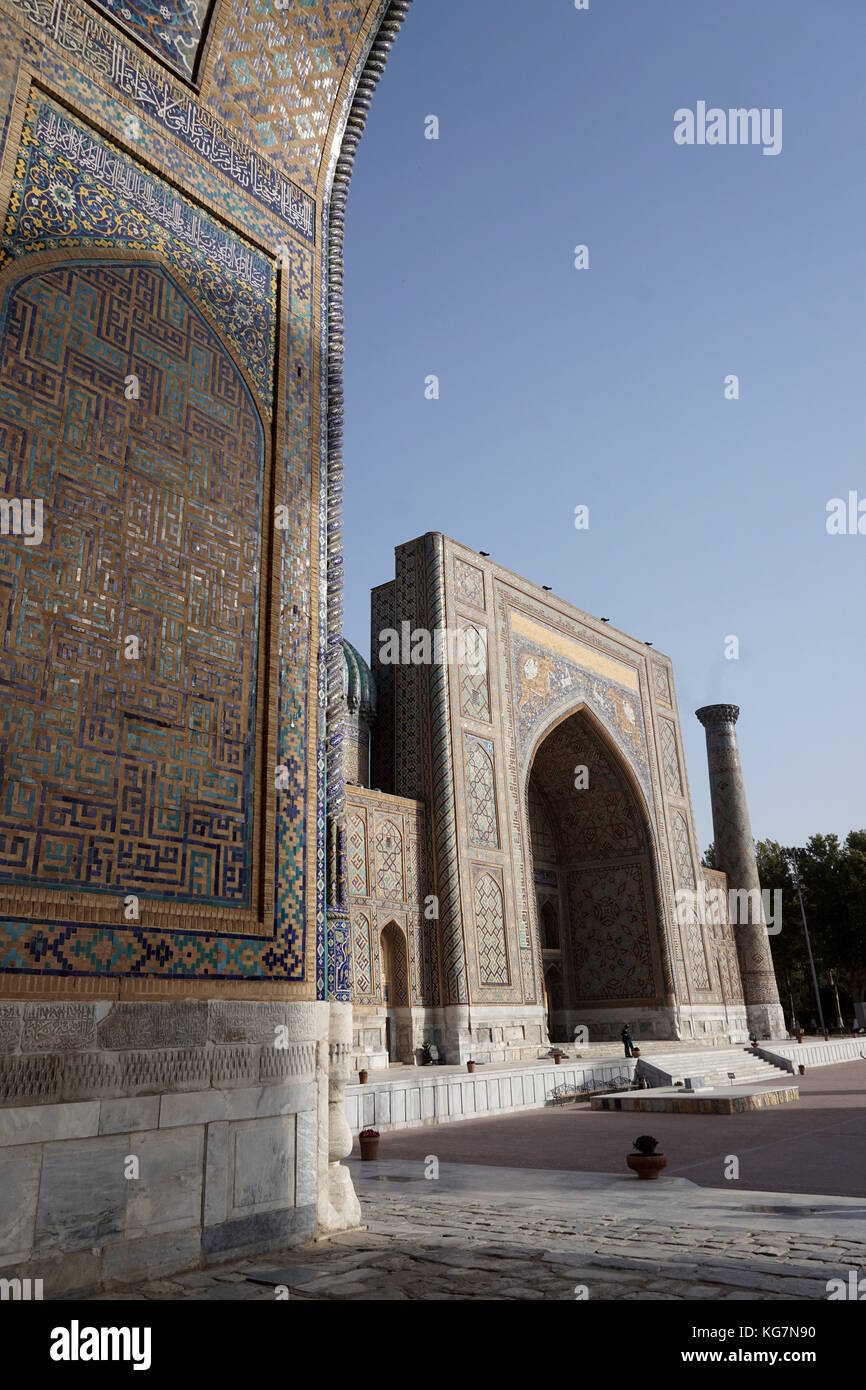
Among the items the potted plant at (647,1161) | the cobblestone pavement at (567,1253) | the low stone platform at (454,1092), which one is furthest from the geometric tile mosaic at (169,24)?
the low stone platform at (454,1092)

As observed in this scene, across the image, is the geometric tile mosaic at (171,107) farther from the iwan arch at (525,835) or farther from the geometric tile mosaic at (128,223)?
the iwan arch at (525,835)

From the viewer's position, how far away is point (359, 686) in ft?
50.6

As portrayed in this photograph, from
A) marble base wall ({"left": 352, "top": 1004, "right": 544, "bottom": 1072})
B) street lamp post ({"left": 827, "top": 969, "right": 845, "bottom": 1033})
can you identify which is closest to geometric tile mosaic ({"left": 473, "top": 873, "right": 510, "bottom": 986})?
marble base wall ({"left": 352, "top": 1004, "right": 544, "bottom": 1072})

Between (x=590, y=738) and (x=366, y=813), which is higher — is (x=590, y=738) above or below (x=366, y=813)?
above

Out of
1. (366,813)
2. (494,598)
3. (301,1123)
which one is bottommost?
(301,1123)

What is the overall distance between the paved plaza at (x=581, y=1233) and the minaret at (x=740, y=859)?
15.0m

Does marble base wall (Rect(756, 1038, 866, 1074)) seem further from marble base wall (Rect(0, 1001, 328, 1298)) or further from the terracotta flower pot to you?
marble base wall (Rect(0, 1001, 328, 1298))

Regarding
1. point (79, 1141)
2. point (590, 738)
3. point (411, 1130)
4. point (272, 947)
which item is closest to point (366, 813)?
point (411, 1130)

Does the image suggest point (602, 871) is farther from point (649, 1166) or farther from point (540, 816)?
point (649, 1166)

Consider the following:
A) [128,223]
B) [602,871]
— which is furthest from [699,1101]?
[602,871]

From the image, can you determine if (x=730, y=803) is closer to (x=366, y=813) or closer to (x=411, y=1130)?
(x=366, y=813)

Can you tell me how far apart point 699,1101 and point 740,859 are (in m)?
12.7
